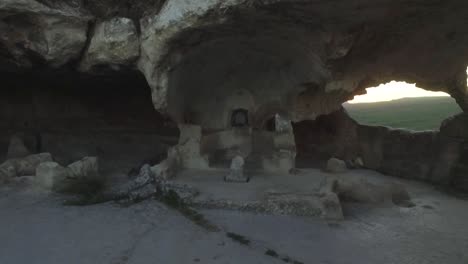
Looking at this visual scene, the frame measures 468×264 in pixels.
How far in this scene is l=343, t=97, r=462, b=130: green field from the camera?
920 inches

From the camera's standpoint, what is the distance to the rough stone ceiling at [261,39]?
7090 millimetres

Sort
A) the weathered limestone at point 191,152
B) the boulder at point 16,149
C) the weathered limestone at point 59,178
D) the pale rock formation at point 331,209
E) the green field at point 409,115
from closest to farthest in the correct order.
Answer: the pale rock formation at point 331,209 < the weathered limestone at point 59,178 < the weathered limestone at point 191,152 < the boulder at point 16,149 < the green field at point 409,115

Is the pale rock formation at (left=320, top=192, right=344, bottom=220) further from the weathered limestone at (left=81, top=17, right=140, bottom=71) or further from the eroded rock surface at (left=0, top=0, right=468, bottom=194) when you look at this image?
the weathered limestone at (left=81, top=17, right=140, bottom=71)

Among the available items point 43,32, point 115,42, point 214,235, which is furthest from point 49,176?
point 214,235

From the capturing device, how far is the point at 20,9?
296 inches

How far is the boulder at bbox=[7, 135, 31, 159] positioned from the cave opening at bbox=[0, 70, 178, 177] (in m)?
0.50

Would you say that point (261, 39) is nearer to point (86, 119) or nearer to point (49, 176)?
point (49, 176)

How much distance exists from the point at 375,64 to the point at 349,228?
475 cm

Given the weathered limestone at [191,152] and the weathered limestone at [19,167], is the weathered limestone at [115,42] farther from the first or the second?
the weathered limestone at [19,167]

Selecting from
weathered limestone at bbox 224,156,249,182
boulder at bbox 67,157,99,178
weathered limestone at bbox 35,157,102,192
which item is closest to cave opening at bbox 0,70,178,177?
boulder at bbox 67,157,99,178

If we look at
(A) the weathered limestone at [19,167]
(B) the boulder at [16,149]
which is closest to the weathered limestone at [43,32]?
(A) the weathered limestone at [19,167]

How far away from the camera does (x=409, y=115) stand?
28297 mm

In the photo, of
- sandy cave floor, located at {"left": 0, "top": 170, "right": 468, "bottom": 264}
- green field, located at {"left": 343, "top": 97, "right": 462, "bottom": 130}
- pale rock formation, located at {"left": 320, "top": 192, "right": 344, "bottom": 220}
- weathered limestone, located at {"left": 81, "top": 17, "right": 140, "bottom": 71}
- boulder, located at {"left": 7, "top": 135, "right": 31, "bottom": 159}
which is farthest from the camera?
green field, located at {"left": 343, "top": 97, "right": 462, "bottom": 130}

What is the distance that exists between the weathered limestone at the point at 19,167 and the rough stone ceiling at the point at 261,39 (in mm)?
2038
